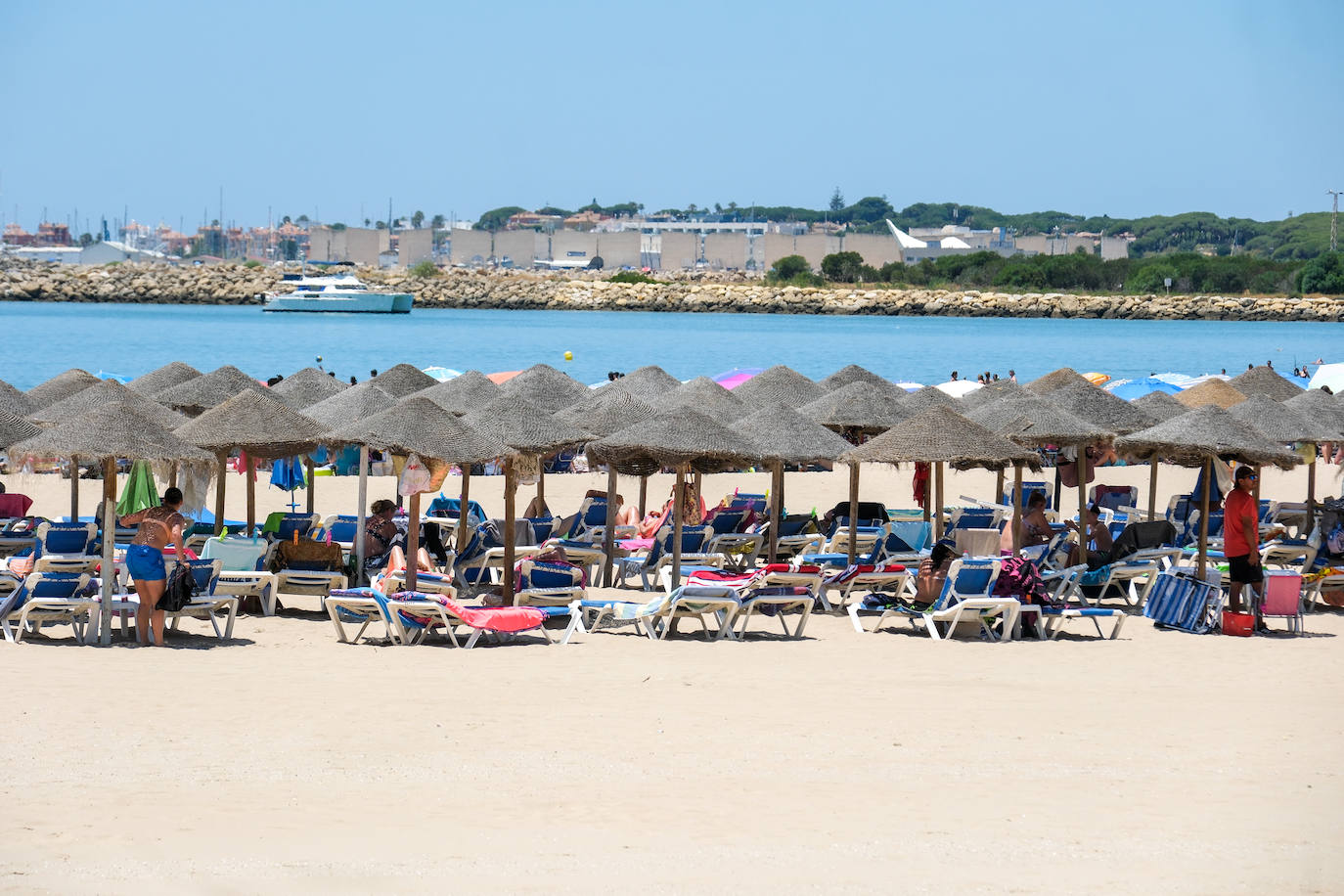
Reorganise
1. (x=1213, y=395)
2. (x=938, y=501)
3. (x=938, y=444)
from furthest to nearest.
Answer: (x=1213, y=395), (x=938, y=501), (x=938, y=444)

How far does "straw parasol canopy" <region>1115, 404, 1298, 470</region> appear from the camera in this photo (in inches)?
451

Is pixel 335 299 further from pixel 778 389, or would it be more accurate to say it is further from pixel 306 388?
pixel 778 389

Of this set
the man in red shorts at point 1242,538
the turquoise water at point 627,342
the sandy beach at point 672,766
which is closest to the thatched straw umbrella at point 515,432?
the sandy beach at point 672,766

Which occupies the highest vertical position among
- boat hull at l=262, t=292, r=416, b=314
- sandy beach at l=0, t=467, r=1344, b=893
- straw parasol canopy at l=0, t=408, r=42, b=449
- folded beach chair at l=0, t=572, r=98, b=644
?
boat hull at l=262, t=292, r=416, b=314

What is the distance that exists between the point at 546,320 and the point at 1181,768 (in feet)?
332

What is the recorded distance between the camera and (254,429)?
11727 millimetres

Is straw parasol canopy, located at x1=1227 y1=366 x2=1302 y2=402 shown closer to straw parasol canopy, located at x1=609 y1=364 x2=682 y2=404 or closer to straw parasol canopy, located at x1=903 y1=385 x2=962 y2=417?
straw parasol canopy, located at x1=903 y1=385 x2=962 y2=417

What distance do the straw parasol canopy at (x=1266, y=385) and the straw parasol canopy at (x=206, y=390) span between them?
10.6 m

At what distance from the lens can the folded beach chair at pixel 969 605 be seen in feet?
34.4

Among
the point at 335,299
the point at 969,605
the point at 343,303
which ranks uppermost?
the point at 335,299

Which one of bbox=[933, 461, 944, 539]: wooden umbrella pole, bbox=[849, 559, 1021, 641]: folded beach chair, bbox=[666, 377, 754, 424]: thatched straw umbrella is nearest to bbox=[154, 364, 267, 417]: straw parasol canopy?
bbox=[666, 377, 754, 424]: thatched straw umbrella

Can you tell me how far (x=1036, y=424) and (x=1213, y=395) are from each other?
4.97m

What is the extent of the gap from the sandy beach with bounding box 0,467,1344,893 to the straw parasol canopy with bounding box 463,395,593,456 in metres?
1.70

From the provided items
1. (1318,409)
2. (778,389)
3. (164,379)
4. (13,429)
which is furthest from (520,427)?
(1318,409)
